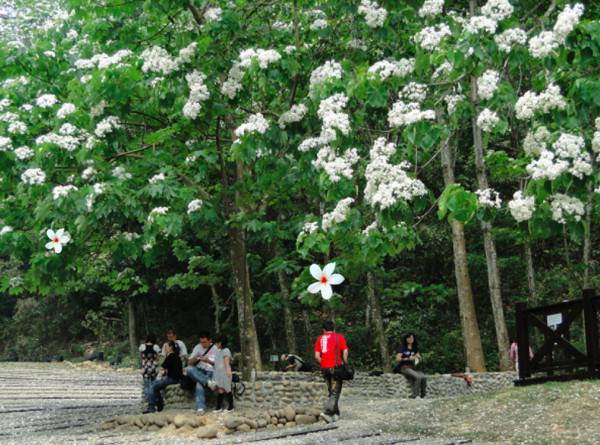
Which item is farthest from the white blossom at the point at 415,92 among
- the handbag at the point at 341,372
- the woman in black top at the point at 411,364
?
the woman in black top at the point at 411,364

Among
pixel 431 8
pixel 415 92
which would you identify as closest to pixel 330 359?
pixel 415 92

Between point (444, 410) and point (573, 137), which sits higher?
point (573, 137)

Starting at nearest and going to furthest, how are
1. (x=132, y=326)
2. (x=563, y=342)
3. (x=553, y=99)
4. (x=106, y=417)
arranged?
(x=553, y=99), (x=563, y=342), (x=106, y=417), (x=132, y=326)

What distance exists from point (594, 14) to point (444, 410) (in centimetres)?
581

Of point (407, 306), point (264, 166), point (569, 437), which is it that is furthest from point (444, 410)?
point (407, 306)

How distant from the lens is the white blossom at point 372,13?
825 centimetres

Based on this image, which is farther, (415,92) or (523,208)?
(415,92)

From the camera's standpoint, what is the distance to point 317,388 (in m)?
12.5

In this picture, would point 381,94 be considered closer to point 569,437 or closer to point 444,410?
point 569,437

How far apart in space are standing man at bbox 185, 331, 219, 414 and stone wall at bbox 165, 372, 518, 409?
1.45 ft

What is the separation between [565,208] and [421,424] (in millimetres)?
5258

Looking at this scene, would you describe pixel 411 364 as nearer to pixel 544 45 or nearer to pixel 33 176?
pixel 33 176

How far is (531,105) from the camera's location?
584 centimetres

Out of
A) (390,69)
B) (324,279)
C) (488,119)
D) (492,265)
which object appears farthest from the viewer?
(492,265)
